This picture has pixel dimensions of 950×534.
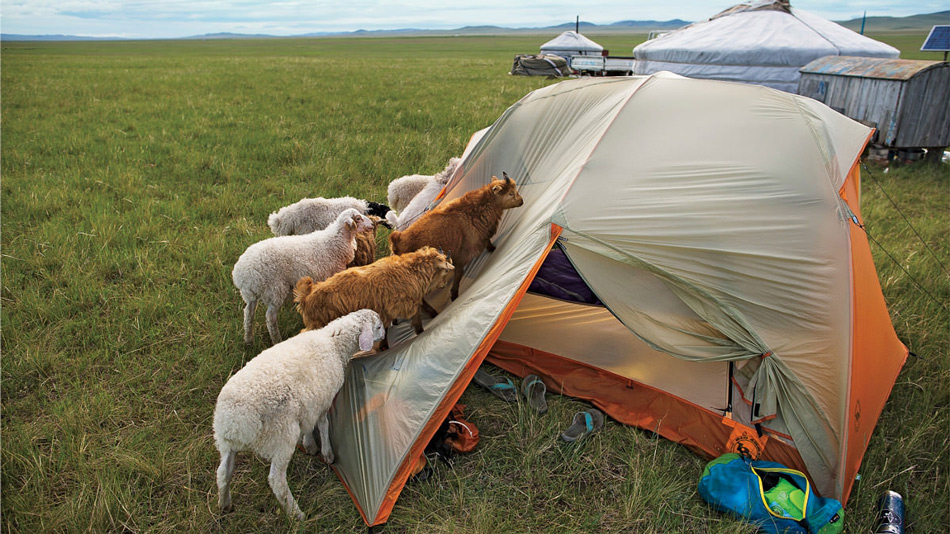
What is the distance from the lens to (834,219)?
3789mm

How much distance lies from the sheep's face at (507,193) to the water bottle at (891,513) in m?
3.50

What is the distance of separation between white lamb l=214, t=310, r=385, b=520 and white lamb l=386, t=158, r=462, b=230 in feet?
8.59

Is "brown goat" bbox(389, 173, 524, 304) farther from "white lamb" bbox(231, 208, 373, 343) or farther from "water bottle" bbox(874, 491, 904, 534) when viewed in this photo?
"water bottle" bbox(874, 491, 904, 534)

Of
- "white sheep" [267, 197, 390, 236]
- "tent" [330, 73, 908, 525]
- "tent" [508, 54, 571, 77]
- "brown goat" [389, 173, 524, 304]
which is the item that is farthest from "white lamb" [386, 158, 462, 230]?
"tent" [508, 54, 571, 77]

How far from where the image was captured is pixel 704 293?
366 cm

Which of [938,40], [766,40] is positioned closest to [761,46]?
[766,40]

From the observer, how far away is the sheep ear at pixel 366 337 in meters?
3.75

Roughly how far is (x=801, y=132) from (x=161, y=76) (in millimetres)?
23472

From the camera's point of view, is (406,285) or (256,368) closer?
(256,368)

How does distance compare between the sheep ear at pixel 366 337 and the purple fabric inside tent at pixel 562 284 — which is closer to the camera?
the sheep ear at pixel 366 337

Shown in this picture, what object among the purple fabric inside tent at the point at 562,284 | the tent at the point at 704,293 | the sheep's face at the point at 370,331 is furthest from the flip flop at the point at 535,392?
A: the sheep's face at the point at 370,331

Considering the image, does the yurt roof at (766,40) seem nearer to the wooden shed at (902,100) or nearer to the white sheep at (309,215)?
the wooden shed at (902,100)

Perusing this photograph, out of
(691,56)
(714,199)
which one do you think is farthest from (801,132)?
(691,56)

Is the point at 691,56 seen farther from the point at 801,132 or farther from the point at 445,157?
the point at 801,132
